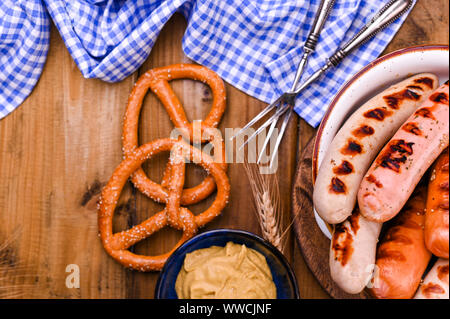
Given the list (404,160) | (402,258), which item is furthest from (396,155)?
(402,258)

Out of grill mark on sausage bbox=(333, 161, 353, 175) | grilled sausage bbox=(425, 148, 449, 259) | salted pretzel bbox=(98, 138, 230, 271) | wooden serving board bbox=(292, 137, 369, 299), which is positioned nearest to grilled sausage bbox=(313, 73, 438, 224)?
grill mark on sausage bbox=(333, 161, 353, 175)

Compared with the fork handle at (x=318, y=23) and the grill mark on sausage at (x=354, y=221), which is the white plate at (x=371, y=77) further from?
the fork handle at (x=318, y=23)

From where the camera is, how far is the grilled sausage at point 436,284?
0.80 m

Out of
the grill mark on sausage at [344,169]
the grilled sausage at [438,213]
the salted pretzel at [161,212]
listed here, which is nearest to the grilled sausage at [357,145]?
the grill mark on sausage at [344,169]

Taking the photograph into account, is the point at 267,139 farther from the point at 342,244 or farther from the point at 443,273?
the point at 443,273

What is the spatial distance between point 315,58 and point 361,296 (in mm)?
695

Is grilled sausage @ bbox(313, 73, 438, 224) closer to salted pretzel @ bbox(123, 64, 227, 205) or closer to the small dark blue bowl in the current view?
the small dark blue bowl

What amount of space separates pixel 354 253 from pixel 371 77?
428 mm

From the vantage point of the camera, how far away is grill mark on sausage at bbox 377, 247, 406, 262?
0.85m

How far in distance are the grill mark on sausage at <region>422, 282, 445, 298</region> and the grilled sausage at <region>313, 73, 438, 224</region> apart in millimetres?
224

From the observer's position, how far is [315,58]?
3.83 ft

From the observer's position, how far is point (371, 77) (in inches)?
37.2
